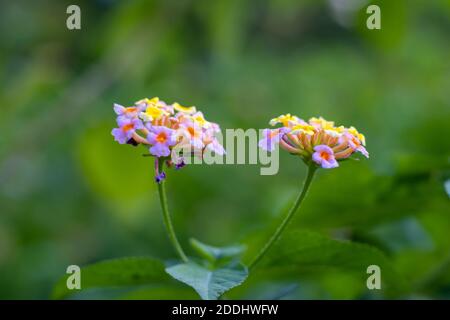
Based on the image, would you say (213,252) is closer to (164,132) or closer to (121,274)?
(121,274)

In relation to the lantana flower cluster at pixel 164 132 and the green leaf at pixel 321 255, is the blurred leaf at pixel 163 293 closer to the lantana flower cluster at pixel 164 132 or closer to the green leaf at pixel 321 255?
the green leaf at pixel 321 255

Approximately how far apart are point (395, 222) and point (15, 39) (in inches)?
88.0

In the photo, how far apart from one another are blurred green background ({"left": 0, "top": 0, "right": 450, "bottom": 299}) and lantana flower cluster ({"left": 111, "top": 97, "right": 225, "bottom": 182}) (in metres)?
0.36

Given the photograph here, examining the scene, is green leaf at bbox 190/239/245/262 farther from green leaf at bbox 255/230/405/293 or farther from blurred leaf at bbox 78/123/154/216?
blurred leaf at bbox 78/123/154/216

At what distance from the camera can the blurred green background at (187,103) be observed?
142 cm

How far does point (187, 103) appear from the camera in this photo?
2.17 metres

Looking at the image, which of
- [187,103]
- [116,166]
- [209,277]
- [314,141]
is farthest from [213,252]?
[187,103]

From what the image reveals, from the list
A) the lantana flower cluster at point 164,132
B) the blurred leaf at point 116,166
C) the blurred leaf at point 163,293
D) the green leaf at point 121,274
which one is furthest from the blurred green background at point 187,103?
the lantana flower cluster at point 164,132

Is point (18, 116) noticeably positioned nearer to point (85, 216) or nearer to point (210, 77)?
point (85, 216)

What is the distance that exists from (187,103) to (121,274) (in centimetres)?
125

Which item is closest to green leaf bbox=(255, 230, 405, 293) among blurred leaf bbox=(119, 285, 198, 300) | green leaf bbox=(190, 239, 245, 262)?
green leaf bbox=(190, 239, 245, 262)

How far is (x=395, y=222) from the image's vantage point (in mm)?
1294

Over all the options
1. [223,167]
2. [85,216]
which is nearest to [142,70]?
[223,167]

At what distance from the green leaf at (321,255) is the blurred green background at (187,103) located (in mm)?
169
